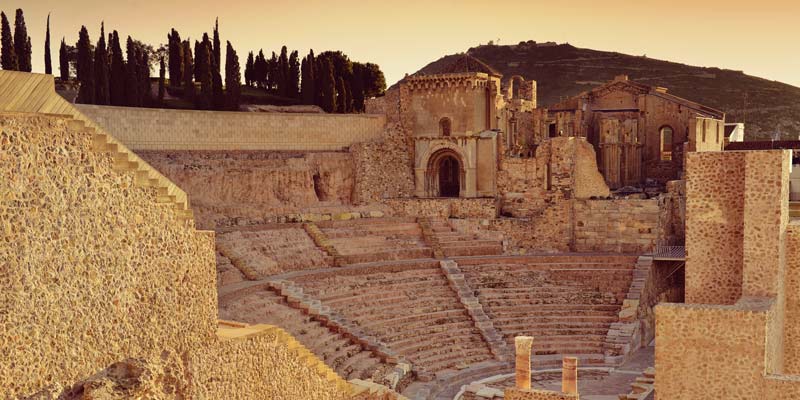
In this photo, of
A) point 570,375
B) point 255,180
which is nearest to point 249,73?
point 255,180

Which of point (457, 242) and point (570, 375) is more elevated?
point (457, 242)

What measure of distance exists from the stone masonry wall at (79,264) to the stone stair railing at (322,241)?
1320 centimetres

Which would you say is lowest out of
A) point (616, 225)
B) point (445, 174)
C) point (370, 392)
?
point (370, 392)

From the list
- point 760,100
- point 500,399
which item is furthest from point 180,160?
point 760,100

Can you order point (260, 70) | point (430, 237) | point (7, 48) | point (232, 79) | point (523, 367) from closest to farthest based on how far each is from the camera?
point (523, 367) → point (430, 237) → point (7, 48) → point (232, 79) → point (260, 70)

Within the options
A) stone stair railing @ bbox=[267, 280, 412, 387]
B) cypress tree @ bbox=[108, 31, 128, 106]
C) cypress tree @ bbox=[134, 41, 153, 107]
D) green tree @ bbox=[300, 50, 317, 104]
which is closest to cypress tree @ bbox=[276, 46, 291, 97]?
green tree @ bbox=[300, 50, 317, 104]

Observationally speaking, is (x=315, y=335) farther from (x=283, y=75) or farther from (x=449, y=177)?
(x=283, y=75)

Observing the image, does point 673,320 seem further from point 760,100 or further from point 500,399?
point 760,100

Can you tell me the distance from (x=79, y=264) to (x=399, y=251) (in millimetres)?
17479

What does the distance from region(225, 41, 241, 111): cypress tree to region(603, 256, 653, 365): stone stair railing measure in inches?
813

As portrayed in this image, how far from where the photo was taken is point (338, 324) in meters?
20.5

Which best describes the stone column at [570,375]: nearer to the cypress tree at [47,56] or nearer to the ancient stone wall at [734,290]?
the ancient stone wall at [734,290]

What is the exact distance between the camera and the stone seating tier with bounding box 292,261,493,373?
21.3 meters

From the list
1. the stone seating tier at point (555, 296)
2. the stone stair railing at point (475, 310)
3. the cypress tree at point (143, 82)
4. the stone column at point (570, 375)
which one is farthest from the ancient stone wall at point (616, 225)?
the cypress tree at point (143, 82)
